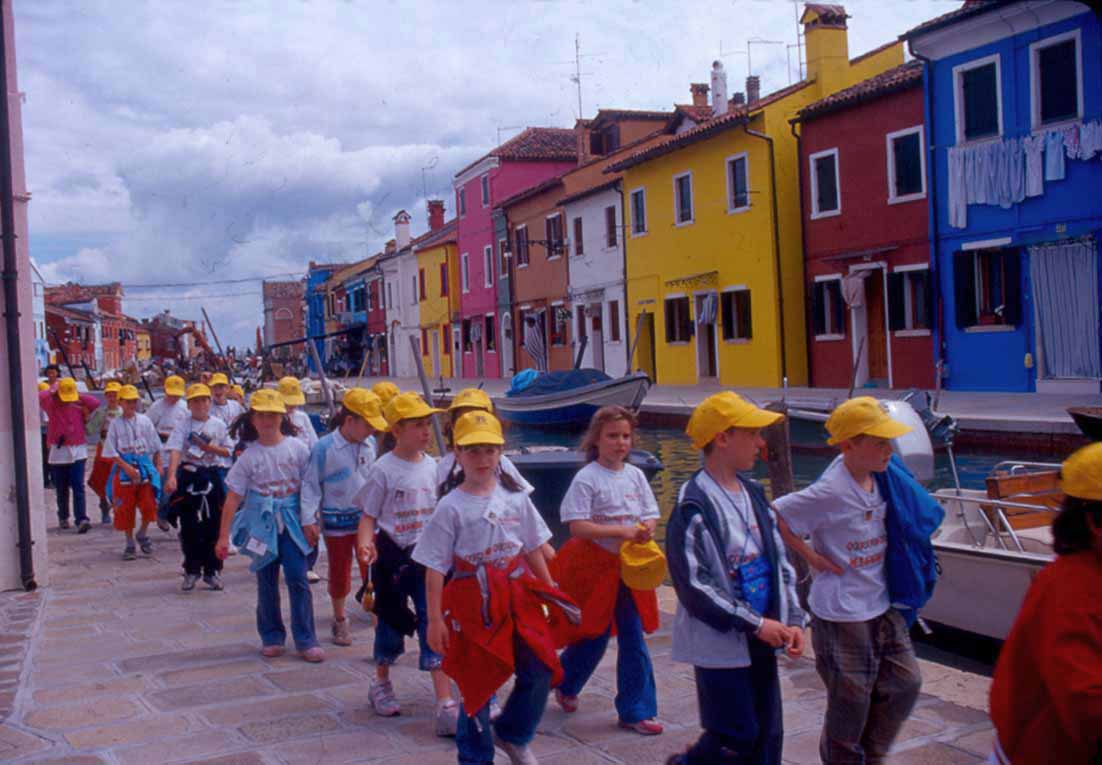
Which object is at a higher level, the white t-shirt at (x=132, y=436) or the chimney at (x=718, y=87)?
the chimney at (x=718, y=87)

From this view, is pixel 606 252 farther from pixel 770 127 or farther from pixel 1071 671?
pixel 1071 671

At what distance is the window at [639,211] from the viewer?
33.8 m

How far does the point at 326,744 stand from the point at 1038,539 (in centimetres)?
516

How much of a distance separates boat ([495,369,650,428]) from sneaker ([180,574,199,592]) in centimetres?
1661

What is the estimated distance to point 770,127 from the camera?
2758 centimetres

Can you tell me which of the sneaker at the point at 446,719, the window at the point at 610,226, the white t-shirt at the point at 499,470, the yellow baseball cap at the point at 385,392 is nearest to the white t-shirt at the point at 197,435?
the yellow baseball cap at the point at 385,392

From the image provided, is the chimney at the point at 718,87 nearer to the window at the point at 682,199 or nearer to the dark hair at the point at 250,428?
the window at the point at 682,199

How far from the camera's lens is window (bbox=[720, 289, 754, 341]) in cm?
2884

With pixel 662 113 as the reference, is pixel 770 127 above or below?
below

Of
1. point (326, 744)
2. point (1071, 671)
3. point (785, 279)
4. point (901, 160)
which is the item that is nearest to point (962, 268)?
point (901, 160)

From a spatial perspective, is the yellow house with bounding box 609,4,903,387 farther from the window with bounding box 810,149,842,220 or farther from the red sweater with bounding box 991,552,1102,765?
the red sweater with bounding box 991,552,1102,765

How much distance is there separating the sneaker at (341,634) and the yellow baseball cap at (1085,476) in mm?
5073

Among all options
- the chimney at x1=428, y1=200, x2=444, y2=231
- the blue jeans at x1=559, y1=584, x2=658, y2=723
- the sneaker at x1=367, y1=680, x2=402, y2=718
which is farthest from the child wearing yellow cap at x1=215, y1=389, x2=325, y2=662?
the chimney at x1=428, y1=200, x2=444, y2=231

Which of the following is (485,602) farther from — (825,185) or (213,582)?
(825,185)
